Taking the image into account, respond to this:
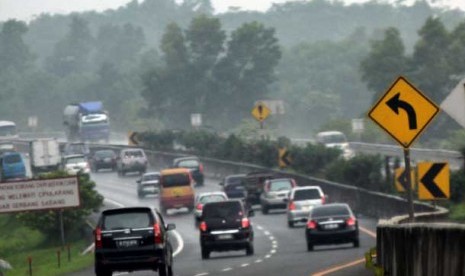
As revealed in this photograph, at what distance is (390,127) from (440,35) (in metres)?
96.4

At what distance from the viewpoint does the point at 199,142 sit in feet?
361

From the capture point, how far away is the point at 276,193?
228 ft

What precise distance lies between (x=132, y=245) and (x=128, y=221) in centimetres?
51

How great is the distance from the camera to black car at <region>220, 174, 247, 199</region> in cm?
7369

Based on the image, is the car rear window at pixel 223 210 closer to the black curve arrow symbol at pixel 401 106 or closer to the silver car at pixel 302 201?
the silver car at pixel 302 201

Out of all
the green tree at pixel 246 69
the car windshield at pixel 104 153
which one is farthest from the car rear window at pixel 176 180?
the green tree at pixel 246 69

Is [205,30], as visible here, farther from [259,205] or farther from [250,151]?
[259,205]

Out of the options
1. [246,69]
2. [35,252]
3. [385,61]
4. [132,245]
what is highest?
[246,69]

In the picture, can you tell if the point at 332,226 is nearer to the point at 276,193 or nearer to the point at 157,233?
the point at 157,233

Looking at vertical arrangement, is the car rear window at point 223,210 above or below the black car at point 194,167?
above

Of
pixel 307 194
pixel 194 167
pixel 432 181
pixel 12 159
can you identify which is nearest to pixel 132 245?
pixel 432 181

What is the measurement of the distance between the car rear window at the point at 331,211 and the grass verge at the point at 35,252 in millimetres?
6969

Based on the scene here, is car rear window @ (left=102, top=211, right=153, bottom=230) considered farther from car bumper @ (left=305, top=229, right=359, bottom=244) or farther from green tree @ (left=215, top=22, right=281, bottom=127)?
green tree @ (left=215, top=22, right=281, bottom=127)

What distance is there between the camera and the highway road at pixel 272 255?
35906mm
